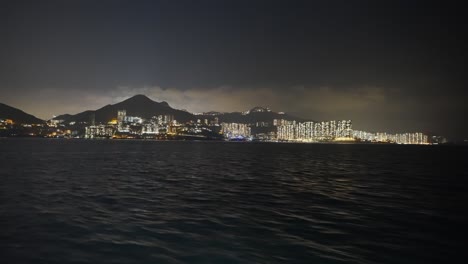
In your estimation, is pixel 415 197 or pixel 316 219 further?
pixel 415 197

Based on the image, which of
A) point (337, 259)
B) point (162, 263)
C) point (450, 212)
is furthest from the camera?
point (450, 212)

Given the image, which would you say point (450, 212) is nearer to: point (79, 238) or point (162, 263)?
point (162, 263)

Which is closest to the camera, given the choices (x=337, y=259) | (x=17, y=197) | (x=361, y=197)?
(x=337, y=259)

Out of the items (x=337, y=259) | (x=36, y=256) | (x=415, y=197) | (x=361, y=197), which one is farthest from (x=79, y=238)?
(x=415, y=197)

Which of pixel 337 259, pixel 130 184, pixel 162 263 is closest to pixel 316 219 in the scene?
pixel 337 259

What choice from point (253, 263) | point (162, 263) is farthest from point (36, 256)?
point (253, 263)

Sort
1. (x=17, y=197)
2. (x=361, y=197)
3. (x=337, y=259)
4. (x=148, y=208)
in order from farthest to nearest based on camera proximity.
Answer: (x=361, y=197) < (x=17, y=197) < (x=148, y=208) < (x=337, y=259)

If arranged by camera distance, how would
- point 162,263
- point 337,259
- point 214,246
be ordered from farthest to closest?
point 214,246 → point 337,259 → point 162,263

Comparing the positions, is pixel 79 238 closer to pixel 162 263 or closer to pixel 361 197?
pixel 162 263

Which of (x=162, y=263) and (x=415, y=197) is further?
(x=415, y=197)
